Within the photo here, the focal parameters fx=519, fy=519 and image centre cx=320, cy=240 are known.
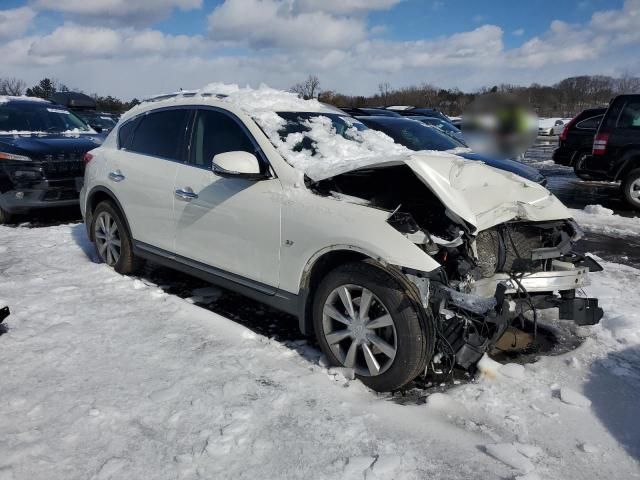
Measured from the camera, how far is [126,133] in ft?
16.9

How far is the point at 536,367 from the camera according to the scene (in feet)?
11.3

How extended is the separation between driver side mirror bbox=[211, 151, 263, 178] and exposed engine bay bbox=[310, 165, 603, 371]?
1.50 ft

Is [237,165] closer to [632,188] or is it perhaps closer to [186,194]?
[186,194]

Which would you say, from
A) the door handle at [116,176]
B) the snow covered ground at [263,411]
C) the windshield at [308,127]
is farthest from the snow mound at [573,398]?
the door handle at [116,176]

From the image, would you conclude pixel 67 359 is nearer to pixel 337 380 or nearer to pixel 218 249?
pixel 218 249

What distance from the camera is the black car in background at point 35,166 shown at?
7.14 m

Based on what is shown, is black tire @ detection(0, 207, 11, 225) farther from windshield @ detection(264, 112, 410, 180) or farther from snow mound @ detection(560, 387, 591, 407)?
snow mound @ detection(560, 387, 591, 407)

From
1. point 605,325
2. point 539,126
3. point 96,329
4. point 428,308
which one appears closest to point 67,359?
point 96,329

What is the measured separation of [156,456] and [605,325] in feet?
11.1

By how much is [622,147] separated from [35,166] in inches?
381

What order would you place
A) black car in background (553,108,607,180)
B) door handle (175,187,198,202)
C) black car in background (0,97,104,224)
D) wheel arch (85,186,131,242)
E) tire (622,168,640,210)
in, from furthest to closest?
black car in background (553,108,607,180)
tire (622,168,640,210)
black car in background (0,97,104,224)
wheel arch (85,186,131,242)
door handle (175,187,198,202)

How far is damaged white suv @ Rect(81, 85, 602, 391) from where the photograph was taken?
9.84ft

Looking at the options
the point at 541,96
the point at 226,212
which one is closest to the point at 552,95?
the point at 541,96

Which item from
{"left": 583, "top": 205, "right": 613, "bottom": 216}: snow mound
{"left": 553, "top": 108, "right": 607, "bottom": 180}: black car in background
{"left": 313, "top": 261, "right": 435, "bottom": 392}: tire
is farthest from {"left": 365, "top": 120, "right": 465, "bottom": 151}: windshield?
{"left": 553, "top": 108, "right": 607, "bottom": 180}: black car in background
